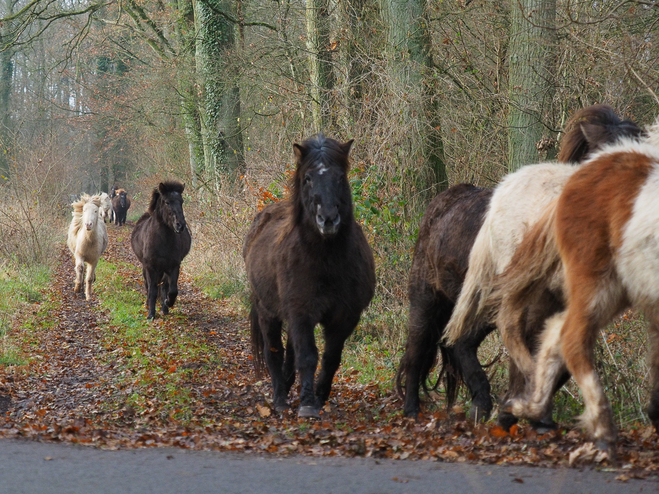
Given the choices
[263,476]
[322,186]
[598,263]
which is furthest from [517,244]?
[263,476]

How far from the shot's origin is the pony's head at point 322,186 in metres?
6.62

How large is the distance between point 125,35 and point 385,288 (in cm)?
2529

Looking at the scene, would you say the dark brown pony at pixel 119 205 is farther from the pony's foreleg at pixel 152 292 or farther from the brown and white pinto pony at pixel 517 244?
the brown and white pinto pony at pixel 517 244

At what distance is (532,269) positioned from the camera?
4.99m

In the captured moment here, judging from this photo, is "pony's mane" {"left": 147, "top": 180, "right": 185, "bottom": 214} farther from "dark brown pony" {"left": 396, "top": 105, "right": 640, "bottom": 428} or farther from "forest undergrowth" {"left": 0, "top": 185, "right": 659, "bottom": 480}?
"dark brown pony" {"left": 396, "top": 105, "right": 640, "bottom": 428}

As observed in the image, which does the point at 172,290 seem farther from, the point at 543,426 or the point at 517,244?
the point at 543,426

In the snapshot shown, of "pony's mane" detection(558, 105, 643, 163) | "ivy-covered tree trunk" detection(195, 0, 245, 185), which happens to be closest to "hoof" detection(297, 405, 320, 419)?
"pony's mane" detection(558, 105, 643, 163)

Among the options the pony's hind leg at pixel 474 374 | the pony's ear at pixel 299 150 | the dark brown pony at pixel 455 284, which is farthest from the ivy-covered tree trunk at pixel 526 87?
the pony's ear at pixel 299 150

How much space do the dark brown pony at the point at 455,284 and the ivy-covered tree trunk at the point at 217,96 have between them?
13.3 m

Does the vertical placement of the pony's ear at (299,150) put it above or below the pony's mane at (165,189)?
below

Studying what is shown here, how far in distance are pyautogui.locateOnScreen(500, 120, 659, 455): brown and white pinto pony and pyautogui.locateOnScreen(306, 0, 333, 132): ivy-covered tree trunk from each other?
8266mm

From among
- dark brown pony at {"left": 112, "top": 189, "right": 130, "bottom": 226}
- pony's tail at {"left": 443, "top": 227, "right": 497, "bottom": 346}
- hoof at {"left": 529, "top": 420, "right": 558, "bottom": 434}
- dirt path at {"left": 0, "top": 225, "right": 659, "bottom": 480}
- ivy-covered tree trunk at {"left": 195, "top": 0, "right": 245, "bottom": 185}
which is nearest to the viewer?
dirt path at {"left": 0, "top": 225, "right": 659, "bottom": 480}

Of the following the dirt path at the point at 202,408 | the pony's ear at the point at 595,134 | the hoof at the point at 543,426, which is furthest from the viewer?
the pony's ear at the point at 595,134

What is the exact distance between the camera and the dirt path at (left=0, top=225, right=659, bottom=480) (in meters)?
4.79
